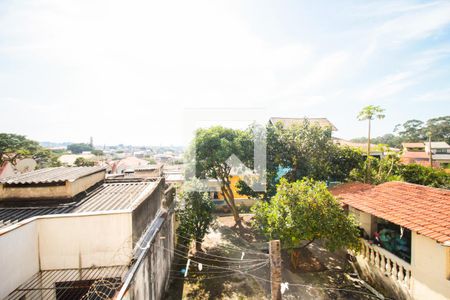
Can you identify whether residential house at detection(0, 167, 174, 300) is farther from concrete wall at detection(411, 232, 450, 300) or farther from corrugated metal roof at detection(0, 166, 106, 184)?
concrete wall at detection(411, 232, 450, 300)

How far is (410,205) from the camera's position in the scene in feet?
25.4

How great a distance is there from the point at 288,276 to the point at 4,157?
35525 mm

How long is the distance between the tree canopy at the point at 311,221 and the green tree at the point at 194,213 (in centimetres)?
396

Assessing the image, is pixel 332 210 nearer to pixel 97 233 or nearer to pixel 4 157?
pixel 97 233

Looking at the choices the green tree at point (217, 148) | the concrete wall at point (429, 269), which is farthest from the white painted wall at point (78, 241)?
the concrete wall at point (429, 269)

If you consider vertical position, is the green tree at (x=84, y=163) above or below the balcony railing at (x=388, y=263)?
above

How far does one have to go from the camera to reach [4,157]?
94.5 ft

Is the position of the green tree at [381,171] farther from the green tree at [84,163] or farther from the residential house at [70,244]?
the green tree at [84,163]

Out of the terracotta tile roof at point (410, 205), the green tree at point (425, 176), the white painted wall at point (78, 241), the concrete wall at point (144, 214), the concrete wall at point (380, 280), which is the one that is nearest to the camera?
the white painted wall at point (78, 241)

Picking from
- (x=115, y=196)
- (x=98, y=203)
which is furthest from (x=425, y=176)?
(x=98, y=203)

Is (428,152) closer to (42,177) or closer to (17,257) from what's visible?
(42,177)

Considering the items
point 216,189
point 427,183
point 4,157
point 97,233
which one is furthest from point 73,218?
point 4,157

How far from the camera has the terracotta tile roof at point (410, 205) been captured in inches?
247

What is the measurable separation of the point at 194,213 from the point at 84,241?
601 cm
